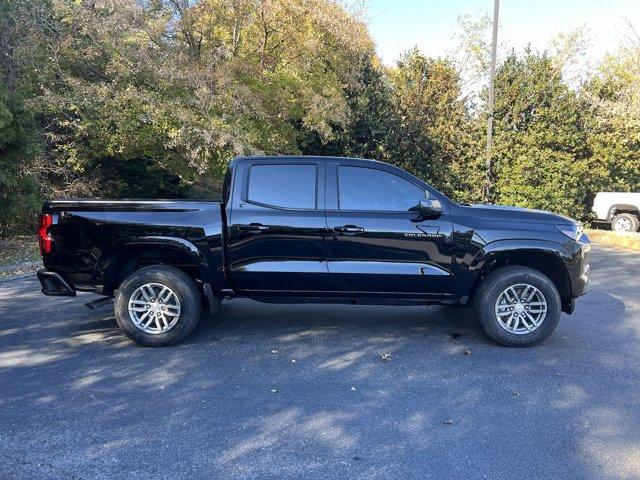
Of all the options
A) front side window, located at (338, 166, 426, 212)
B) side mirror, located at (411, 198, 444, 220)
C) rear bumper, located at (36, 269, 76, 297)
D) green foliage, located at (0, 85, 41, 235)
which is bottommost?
rear bumper, located at (36, 269, 76, 297)

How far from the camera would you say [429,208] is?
5.29m

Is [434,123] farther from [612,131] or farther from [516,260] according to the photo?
[516,260]

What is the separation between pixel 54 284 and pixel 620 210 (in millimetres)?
16001

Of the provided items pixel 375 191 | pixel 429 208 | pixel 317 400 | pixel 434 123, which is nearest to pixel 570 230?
pixel 429 208

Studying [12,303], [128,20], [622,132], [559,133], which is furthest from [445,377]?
[622,132]

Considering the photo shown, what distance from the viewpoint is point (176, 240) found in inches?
213

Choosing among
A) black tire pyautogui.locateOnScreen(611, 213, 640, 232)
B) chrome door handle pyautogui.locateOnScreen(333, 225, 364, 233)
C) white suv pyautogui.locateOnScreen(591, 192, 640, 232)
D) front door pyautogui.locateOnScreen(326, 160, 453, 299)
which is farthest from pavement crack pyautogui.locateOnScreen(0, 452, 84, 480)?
black tire pyautogui.locateOnScreen(611, 213, 640, 232)

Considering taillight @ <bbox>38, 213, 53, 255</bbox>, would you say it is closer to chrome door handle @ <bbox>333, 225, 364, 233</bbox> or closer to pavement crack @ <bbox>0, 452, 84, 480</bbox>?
pavement crack @ <bbox>0, 452, 84, 480</bbox>

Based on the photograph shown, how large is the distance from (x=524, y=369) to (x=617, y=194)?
13.5m

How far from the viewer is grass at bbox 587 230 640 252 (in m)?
13.1

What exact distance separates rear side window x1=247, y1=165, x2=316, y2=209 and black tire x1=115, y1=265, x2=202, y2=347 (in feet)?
3.71

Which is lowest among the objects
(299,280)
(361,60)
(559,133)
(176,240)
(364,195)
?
(299,280)

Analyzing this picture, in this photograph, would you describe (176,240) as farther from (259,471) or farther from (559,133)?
(559,133)

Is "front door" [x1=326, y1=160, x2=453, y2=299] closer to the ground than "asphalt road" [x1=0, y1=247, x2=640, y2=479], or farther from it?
farther from it
